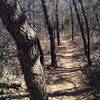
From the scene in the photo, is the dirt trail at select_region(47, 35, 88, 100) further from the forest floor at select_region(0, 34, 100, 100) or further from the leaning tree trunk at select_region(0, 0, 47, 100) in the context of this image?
the leaning tree trunk at select_region(0, 0, 47, 100)

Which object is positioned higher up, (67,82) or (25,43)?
(25,43)

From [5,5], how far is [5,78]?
8.34 m

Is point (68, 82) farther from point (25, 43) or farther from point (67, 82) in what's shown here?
point (25, 43)

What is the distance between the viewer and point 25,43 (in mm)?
5109

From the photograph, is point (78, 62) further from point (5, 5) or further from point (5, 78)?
point (5, 5)

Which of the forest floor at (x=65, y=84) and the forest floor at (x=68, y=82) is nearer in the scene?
the forest floor at (x=65, y=84)

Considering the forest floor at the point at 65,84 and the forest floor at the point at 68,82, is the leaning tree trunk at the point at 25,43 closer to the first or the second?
the forest floor at the point at 65,84

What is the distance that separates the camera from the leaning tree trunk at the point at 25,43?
4980 millimetres

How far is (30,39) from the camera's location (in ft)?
16.9

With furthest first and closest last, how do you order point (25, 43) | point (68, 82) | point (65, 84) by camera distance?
1. point (68, 82)
2. point (65, 84)
3. point (25, 43)

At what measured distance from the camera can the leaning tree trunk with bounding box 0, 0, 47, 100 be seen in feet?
16.3

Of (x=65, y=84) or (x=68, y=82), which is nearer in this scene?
(x=65, y=84)

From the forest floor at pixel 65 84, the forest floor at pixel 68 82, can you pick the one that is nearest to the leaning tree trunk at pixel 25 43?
the forest floor at pixel 65 84

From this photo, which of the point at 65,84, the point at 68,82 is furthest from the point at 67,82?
the point at 65,84
